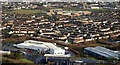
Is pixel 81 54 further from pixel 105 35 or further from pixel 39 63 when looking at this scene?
pixel 105 35

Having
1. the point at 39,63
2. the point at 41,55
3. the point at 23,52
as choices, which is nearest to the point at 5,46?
the point at 23,52

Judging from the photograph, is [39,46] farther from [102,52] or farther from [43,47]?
[102,52]

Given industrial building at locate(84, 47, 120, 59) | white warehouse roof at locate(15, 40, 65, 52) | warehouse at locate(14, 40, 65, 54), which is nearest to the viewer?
industrial building at locate(84, 47, 120, 59)

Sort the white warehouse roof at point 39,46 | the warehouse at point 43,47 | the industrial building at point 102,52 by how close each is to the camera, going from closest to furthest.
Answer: the industrial building at point 102,52 → the warehouse at point 43,47 → the white warehouse roof at point 39,46

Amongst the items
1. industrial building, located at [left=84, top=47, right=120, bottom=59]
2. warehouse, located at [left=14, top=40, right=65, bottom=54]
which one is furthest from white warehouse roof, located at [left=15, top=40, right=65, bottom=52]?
industrial building, located at [left=84, top=47, right=120, bottom=59]

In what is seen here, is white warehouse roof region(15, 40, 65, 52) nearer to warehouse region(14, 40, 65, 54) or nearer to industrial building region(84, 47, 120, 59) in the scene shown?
warehouse region(14, 40, 65, 54)

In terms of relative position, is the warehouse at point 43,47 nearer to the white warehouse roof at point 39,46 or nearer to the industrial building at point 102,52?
the white warehouse roof at point 39,46

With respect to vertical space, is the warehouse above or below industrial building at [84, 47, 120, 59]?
above

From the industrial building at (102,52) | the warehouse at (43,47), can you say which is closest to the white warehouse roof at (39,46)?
the warehouse at (43,47)

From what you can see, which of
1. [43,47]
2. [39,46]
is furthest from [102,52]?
[39,46]

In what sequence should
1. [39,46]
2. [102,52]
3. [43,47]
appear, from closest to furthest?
1. [102,52]
2. [43,47]
3. [39,46]

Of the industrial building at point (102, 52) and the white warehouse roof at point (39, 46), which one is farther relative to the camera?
the white warehouse roof at point (39, 46)
